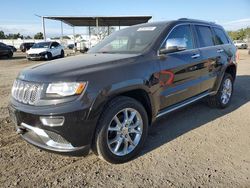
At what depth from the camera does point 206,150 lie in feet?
12.8

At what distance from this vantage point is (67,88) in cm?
298

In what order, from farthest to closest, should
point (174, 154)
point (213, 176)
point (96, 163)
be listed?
point (174, 154)
point (96, 163)
point (213, 176)

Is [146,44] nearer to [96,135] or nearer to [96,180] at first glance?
[96,135]

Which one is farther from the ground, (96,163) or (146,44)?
(146,44)

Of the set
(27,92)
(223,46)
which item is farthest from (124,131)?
(223,46)

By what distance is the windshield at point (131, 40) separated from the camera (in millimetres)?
4129

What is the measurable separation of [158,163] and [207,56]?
2533mm

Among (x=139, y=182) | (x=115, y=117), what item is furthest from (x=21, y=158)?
(x=139, y=182)

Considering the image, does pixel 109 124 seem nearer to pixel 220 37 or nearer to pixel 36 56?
pixel 220 37

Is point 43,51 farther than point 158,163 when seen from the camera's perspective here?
Yes

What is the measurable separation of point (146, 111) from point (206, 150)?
1060 mm

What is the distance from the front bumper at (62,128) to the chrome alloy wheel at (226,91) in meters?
3.82

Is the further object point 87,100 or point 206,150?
point 206,150

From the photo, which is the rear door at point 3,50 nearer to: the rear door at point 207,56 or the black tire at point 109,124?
the rear door at point 207,56
